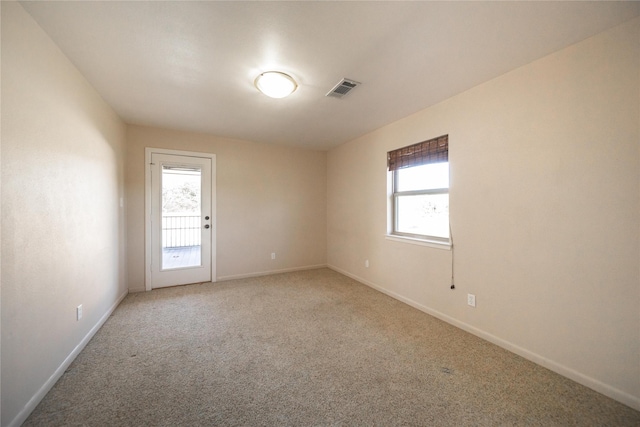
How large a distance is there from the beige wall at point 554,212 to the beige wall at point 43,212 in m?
3.45

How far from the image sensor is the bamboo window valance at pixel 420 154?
2750mm

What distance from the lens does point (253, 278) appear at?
14.2 feet

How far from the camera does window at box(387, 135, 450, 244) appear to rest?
2840mm

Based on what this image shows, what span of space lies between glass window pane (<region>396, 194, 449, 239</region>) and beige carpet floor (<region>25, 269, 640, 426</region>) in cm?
106

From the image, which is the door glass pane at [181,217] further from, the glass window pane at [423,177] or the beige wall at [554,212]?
the beige wall at [554,212]

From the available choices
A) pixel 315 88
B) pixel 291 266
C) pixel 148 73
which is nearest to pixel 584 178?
pixel 315 88

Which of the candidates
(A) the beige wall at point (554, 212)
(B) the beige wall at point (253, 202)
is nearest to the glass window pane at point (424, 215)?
(A) the beige wall at point (554, 212)

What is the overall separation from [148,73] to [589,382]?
4.34m

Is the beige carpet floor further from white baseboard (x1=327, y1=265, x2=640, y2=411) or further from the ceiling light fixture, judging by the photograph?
the ceiling light fixture

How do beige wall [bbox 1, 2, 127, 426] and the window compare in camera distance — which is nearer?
beige wall [bbox 1, 2, 127, 426]

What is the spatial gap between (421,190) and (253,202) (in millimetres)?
2891

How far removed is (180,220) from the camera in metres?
3.91

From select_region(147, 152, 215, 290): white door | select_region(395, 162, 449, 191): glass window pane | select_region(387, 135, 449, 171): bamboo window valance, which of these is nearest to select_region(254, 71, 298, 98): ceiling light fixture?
select_region(387, 135, 449, 171): bamboo window valance

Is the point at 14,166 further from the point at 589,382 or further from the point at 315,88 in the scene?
the point at 589,382
